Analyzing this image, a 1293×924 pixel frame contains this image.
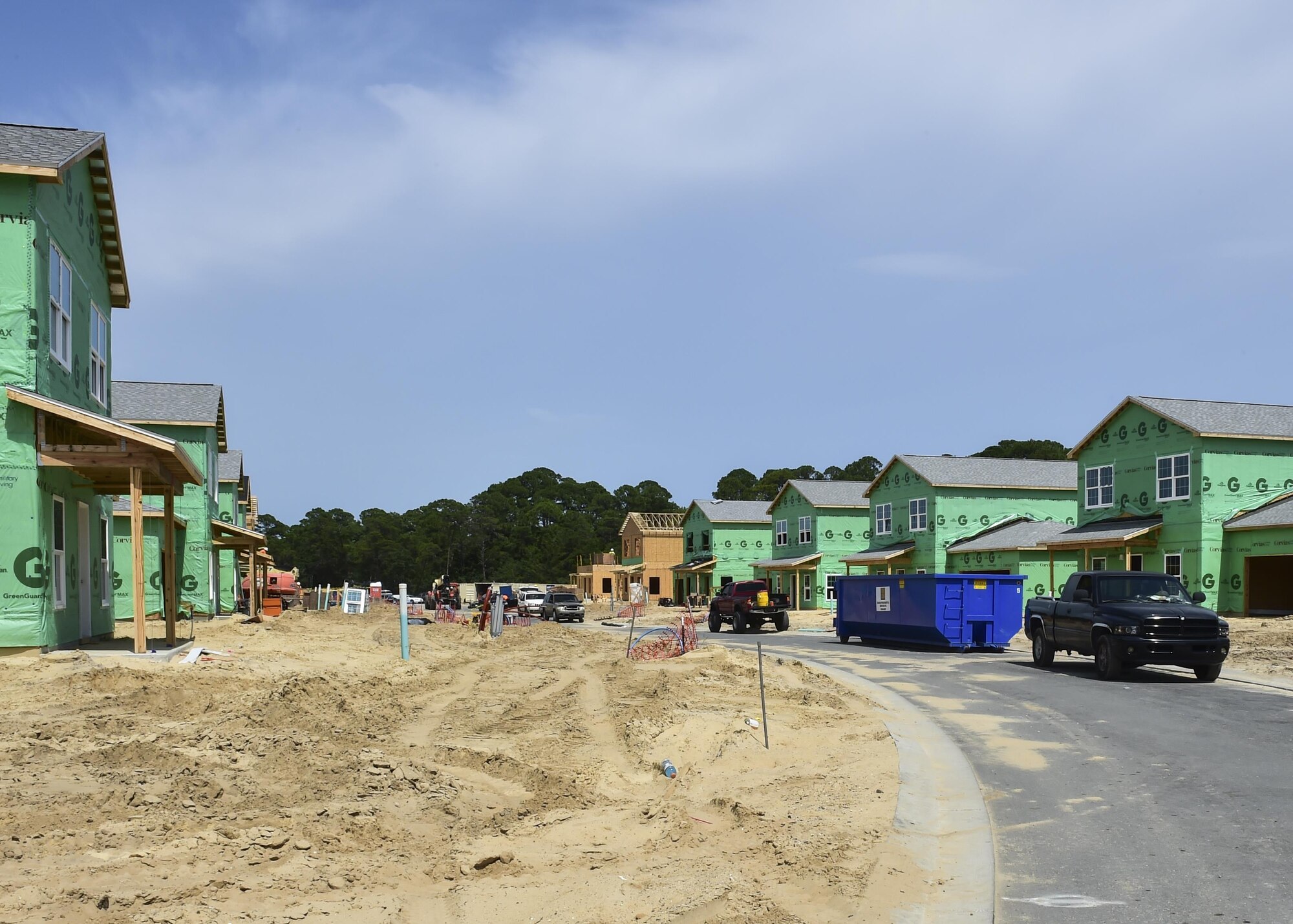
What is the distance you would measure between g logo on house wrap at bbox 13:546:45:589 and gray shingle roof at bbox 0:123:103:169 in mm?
6036

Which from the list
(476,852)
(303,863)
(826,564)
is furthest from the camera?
(826,564)

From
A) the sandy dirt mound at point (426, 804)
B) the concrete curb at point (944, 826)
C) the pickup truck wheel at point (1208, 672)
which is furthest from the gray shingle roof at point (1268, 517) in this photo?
the concrete curb at point (944, 826)

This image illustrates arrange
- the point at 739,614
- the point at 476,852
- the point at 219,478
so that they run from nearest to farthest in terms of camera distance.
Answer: the point at 476,852 < the point at 739,614 < the point at 219,478

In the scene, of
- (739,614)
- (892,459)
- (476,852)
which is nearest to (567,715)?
(476,852)

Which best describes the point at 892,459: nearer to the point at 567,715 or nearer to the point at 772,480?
the point at 567,715

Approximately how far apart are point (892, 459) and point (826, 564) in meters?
9.13

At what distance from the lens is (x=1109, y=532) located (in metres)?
40.2

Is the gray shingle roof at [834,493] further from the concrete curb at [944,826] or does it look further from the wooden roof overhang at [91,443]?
the concrete curb at [944,826]

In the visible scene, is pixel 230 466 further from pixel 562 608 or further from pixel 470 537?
pixel 470 537

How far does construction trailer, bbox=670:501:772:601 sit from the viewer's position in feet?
249

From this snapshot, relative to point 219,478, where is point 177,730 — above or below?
below

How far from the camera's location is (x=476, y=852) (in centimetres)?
747

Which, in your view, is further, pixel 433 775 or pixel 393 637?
pixel 393 637

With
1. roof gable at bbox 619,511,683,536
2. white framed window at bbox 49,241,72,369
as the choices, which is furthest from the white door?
roof gable at bbox 619,511,683,536
